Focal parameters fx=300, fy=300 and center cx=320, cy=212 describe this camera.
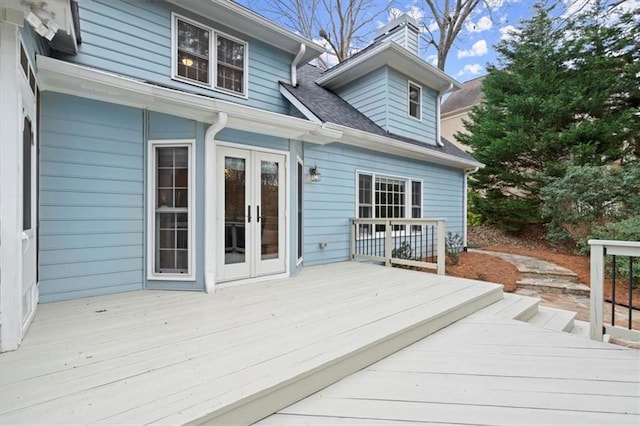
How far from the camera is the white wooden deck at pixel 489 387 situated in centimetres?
167

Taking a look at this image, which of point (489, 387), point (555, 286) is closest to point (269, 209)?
point (489, 387)

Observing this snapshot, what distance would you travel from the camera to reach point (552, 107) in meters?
8.96

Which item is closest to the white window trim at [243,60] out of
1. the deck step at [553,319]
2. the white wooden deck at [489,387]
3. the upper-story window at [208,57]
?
the upper-story window at [208,57]

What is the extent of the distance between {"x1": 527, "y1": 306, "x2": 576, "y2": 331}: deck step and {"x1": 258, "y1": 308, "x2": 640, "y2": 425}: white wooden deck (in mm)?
763

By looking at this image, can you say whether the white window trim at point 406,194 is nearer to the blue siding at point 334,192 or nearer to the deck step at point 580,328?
the blue siding at point 334,192

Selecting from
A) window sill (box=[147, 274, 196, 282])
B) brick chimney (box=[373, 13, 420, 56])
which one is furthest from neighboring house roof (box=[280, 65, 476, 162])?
window sill (box=[147, 274, 196, 282])

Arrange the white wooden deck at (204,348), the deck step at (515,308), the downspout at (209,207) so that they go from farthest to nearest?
the downspout at (209,207)
the deck step at (515,308)
the white wooden deck at (204,348)

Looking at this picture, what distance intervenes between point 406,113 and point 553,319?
534 centimetres

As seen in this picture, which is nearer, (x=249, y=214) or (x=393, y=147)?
(x=249, y=214)

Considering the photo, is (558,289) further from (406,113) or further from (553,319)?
(406,113)

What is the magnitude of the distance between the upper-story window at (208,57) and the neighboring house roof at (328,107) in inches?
37.4

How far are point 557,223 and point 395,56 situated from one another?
659 centimetres

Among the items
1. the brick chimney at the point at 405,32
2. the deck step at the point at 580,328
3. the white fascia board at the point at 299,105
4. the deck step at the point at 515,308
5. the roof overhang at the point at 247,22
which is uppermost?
the brick chimney at the point at 405,32

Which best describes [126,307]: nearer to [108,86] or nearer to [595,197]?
[108,86]
